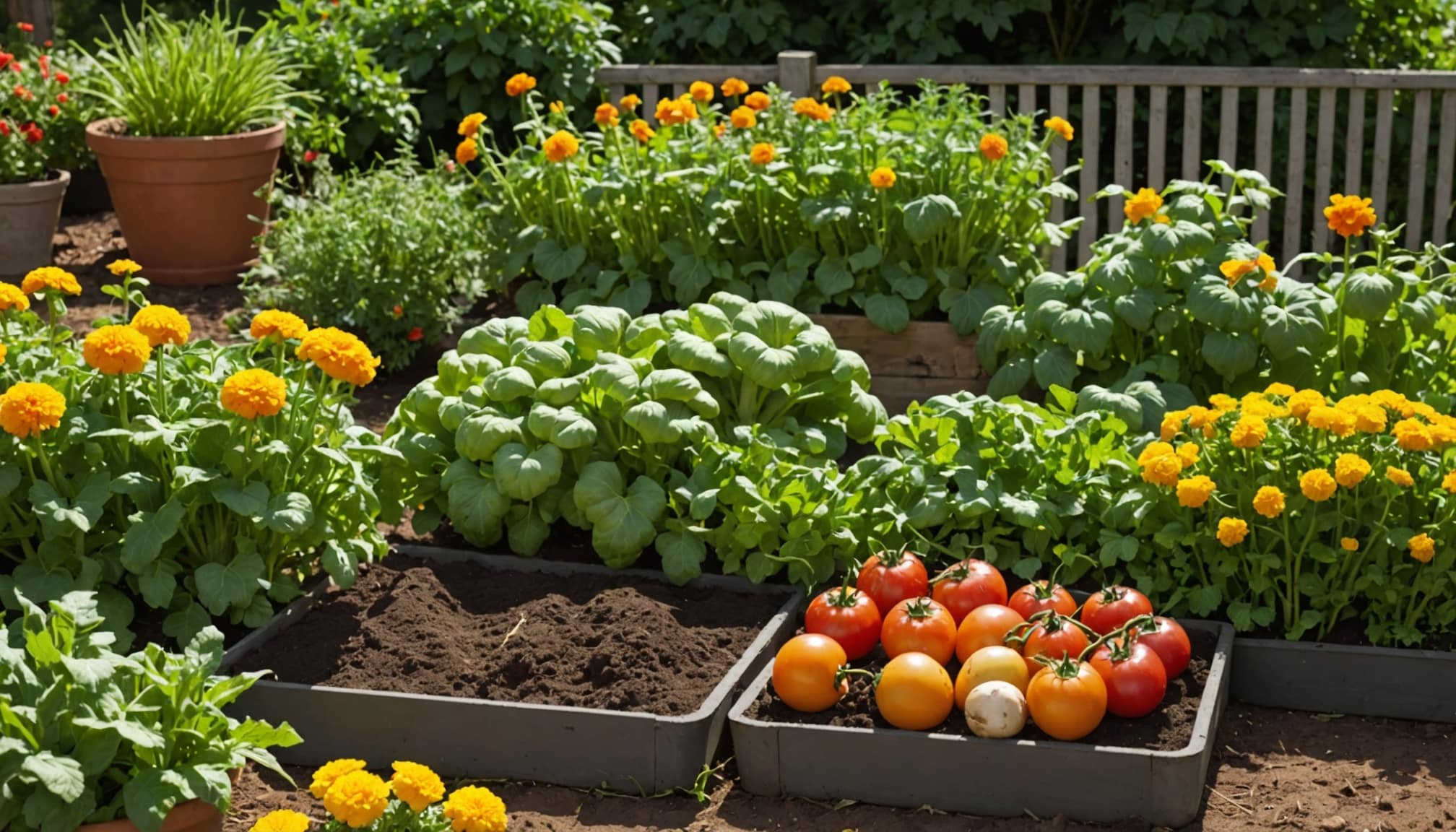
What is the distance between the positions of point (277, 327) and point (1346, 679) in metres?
2.51

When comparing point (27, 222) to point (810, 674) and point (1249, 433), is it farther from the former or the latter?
point (1249, 433)

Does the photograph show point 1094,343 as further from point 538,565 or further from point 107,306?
point 107,306

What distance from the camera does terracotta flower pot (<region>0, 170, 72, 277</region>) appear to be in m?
6.86

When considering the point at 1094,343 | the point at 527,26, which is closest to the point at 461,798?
the point at 1094,343

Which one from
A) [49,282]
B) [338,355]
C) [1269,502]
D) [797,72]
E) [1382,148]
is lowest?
[1269,502]

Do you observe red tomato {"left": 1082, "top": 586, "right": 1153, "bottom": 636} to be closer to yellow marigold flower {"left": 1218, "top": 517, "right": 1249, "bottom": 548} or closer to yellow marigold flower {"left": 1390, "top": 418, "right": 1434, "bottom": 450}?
yellow marigold flower {"left": 1218, "top": 517, "right": 1249, "bottom": 548}

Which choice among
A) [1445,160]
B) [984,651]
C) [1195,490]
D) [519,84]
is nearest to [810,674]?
[984,651]

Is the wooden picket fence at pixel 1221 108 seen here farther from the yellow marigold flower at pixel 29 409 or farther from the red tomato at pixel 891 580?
the yellow marigold flower at pixel 29 409

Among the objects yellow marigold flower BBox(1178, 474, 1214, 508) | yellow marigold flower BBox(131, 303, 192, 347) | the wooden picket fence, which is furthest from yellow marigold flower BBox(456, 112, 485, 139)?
yellow marigold flower BBox(1178, 474, 1214, 508)

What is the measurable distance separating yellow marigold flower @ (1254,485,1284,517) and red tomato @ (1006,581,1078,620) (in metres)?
0.45

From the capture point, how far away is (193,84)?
6773 millimetres

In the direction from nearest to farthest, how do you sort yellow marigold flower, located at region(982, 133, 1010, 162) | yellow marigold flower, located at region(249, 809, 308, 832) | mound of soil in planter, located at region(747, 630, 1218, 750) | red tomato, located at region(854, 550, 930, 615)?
yellow marigold flower, located at region(249, 809, 308, 832)
mound of soil in planter, located at region(747, 630, 1218, 750)
red tomato, located at region(854, 550, 930, 615)
yellow marigold flower, located at region(982, 133, 1010, 162)

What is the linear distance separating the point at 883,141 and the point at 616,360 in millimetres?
1633

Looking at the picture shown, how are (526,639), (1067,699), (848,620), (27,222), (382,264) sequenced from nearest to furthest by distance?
(1067,699), (848,620), (526,639), (382,264), (27,222)
